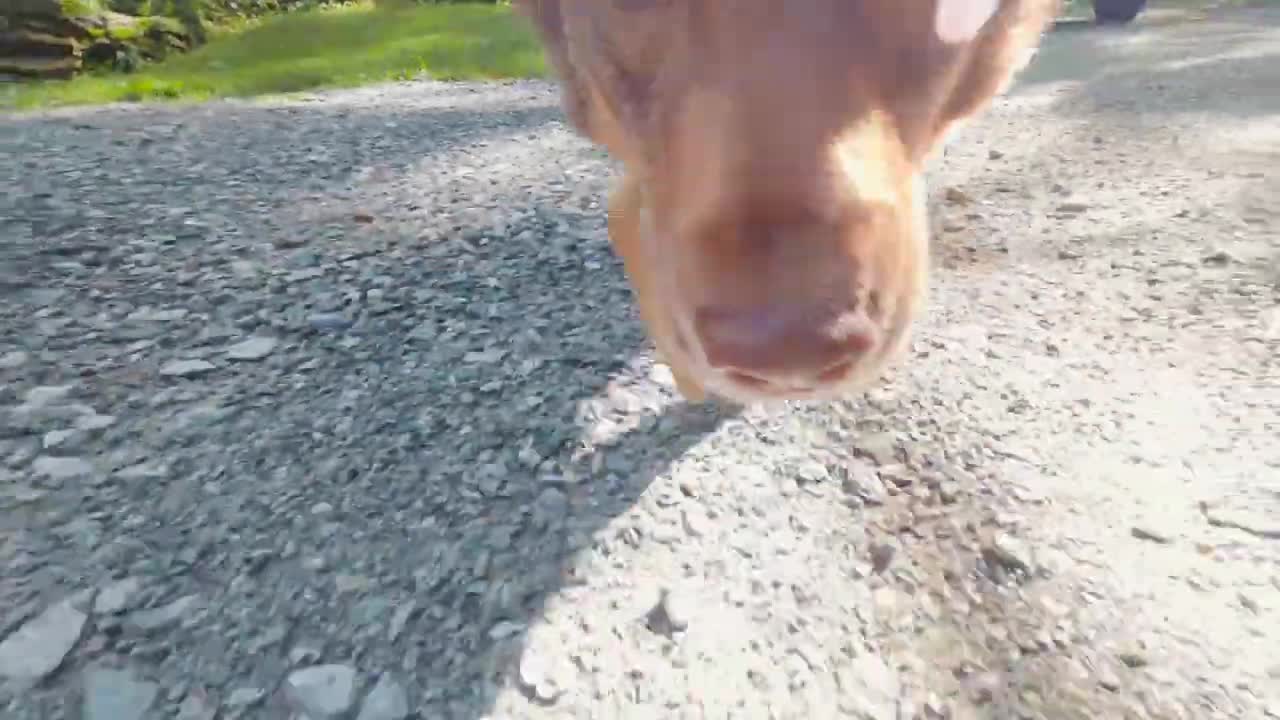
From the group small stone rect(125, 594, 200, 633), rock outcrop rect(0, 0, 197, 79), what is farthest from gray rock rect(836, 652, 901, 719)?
rock outcrop rect(0, 0, 197, 79)

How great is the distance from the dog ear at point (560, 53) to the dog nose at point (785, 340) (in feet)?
2.43

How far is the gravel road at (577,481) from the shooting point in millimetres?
1360

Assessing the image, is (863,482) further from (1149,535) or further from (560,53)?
(560,53)

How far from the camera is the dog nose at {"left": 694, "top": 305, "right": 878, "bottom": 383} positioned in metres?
0.86

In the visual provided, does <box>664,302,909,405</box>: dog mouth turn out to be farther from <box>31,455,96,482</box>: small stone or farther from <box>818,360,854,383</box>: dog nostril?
<box>31,455,96,482</box>: small stone

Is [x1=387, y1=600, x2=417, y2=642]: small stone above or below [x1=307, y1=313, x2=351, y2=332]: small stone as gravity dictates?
below

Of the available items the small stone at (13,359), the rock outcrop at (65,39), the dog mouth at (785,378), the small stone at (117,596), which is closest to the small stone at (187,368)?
the small stone at (13,359)

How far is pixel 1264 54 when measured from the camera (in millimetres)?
6117

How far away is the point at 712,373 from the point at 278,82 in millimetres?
5933

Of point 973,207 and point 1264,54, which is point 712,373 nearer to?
point 973,207

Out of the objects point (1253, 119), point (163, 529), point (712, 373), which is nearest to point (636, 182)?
point (712, 373)

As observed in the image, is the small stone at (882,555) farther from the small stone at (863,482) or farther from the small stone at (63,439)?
the small stone at (63,439)

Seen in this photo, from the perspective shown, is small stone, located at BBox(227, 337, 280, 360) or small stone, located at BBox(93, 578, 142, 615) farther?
small stone, located at BBox(227, 337, 280, 360)

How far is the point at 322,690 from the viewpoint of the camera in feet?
4.33
